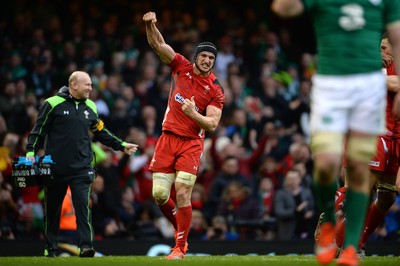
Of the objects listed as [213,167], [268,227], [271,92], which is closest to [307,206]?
[268,227]

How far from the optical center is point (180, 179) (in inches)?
423

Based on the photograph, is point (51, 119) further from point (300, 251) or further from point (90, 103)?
point (300, 251)

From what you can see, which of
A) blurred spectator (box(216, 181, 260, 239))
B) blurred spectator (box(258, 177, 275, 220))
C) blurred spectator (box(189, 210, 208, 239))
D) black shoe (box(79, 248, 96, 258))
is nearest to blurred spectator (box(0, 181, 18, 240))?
blurred spectator (box(189, 210, 208, 239))

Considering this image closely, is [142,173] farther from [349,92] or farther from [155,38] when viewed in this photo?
[349,92]

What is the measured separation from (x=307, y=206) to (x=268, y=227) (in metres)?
0.78

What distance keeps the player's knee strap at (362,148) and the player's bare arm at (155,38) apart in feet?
13.6

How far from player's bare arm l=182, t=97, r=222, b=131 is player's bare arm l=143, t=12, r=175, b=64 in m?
0.67

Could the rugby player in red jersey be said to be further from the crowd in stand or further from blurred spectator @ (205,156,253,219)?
blurred spectator @ (205,156,253,219)

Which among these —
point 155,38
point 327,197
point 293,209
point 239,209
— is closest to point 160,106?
point 239,209

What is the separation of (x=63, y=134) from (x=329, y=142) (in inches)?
195

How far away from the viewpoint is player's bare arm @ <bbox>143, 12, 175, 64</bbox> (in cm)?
1086

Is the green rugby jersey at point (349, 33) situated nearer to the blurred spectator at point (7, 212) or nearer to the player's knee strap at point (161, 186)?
the player's knee strap at point (161, 186)

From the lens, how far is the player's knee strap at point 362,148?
7352mm

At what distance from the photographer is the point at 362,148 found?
735cm
